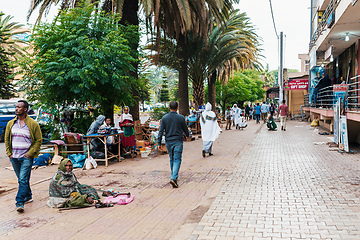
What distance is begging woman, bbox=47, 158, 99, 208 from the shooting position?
5.75 metres

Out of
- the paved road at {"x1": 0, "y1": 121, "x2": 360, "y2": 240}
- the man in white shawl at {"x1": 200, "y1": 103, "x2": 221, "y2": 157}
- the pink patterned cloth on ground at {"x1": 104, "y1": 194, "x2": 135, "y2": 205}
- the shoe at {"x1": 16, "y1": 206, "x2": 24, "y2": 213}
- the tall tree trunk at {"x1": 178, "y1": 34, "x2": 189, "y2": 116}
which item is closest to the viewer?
the paved road at {"x1": 0, "y1": 121, "x2": 360, "y2": 240}

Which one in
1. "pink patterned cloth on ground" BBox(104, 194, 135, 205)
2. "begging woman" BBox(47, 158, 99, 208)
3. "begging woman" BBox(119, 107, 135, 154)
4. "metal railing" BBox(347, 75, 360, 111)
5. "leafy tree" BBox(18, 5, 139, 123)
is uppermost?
"leafy tree" BBox(18, 5, 139, 123)

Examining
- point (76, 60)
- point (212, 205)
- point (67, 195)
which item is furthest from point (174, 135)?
point (76, 60)

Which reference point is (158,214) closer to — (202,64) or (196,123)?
(196,123)

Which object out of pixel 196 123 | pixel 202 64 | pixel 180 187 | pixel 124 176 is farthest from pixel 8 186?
pixel 202 64

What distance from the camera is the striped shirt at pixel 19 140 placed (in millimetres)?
5734

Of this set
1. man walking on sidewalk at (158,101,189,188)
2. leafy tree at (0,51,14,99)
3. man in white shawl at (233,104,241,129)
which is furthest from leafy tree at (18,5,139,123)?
leafy tree at (0,51,14,99)

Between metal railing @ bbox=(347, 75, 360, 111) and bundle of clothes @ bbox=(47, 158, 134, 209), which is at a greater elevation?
metal railing @ bbox=(347, 75, 360, 111)

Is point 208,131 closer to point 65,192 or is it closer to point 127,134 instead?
point 127,134

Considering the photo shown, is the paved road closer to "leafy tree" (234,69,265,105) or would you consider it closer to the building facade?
the building facade

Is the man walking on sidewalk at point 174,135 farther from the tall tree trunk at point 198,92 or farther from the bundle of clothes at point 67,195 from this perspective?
the tall tree trunk at point 198,92

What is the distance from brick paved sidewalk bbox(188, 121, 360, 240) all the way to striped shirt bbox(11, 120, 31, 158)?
10.6 feet

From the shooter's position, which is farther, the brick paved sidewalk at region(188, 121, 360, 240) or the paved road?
the paved road

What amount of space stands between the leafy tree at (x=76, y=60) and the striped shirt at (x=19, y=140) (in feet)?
13.2
